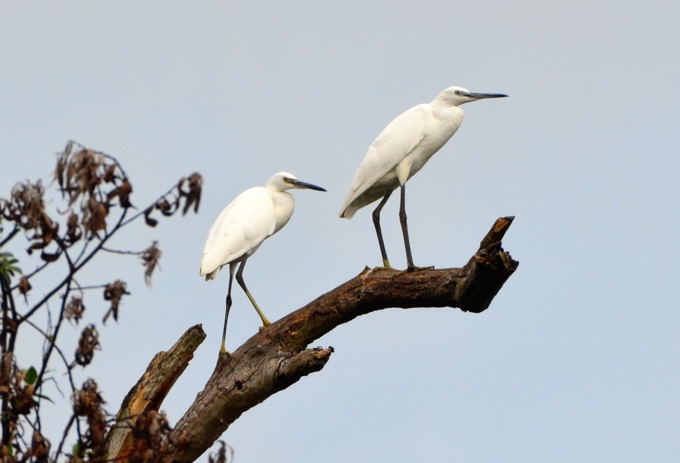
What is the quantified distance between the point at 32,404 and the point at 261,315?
5.75 metres

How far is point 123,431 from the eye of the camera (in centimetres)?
924

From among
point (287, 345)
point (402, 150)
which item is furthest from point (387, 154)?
point (287, 345)

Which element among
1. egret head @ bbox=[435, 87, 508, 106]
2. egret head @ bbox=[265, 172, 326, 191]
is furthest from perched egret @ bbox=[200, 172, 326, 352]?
egret head @ bbox=[435, 87, 508, 106]

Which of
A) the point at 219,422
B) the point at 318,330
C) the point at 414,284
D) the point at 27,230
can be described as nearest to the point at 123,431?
the point at 219,422

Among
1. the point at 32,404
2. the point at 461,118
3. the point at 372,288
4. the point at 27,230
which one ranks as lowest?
the point at 32,404

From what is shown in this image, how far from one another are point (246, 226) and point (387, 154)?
4.75 ft

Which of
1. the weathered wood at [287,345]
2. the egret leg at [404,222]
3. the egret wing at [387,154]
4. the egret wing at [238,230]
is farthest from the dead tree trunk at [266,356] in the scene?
the egret wing at [387,154]

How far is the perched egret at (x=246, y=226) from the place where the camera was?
11.2 m

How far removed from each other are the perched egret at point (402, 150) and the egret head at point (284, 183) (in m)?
0.94

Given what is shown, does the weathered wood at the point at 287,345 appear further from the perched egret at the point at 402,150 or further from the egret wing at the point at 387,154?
the egret wing at the point at 387,154

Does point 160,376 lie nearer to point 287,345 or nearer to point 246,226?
point 287,345

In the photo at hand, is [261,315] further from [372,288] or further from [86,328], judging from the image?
[86,328]

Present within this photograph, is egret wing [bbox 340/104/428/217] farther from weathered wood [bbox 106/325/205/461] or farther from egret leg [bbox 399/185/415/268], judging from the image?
weathered wood [bbox 106/325/205/461]

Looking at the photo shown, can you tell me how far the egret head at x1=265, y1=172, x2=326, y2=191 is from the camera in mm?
12469
